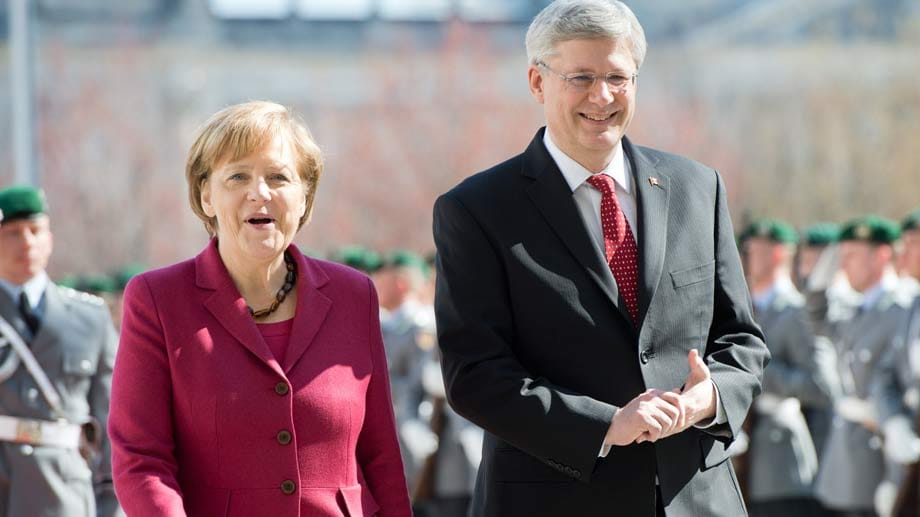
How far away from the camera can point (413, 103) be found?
3569 cm

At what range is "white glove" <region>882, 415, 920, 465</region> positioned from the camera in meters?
9.48

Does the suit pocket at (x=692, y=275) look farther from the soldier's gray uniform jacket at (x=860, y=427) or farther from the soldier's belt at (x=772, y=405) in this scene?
the soldier's belt at (x=772, y=405)

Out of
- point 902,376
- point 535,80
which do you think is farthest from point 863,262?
point 535,80

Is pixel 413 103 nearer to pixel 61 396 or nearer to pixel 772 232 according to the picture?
pixel 772 232

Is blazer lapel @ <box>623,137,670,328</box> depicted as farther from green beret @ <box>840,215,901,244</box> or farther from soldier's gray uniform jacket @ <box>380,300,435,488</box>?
soldier's gray uniform jacket @ <box>380,300,435,488</box>

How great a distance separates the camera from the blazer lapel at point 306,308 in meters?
4.07

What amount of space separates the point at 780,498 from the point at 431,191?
24070 mm

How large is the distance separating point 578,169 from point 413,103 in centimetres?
3150

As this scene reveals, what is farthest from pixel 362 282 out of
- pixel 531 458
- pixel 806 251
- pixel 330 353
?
pixel 806 251

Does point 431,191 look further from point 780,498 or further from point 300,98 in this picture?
point 780,498

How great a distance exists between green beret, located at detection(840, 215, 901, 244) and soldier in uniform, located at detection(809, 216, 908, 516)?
0.24 m

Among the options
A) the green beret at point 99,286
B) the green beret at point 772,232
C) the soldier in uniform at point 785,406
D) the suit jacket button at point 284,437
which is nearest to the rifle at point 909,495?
the soldier in uniform at point 785,406

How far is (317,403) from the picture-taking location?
4.05 meters

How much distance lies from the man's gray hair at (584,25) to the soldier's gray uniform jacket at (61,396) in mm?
3093
